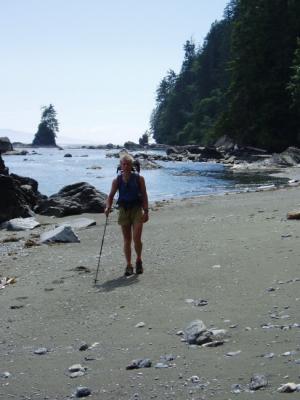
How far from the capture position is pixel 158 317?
742 cm

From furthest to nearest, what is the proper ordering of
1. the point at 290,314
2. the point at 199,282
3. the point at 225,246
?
the point at 225,246 < the point at 199,282 < the point at 290,314

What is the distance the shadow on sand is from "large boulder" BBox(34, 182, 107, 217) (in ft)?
44.4

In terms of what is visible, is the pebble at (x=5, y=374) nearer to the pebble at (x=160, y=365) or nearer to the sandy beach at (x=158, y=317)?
the sandy beach at (x=158, y=317)

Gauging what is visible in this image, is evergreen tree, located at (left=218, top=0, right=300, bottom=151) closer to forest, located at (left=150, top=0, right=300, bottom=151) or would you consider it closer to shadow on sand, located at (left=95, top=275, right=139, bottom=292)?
forest, located at (left=150, top=0, right=300, bottom=151)

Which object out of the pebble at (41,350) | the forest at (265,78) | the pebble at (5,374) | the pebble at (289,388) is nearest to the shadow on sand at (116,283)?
the pebble at (41,350)

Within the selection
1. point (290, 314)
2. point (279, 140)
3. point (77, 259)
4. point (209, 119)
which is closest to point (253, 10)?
point (279, 140)

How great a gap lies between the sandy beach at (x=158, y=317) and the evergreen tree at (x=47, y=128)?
186 meters

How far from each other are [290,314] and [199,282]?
2.32 metres

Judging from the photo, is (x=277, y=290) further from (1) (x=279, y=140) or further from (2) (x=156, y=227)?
(1) (x=279, y=140)

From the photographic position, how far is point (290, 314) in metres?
6.75

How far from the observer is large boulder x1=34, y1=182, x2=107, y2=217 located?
917 inches

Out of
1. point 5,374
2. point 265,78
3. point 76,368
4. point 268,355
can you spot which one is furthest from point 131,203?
point 265,78

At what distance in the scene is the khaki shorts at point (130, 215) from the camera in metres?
10.2

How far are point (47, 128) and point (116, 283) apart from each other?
190111mm
